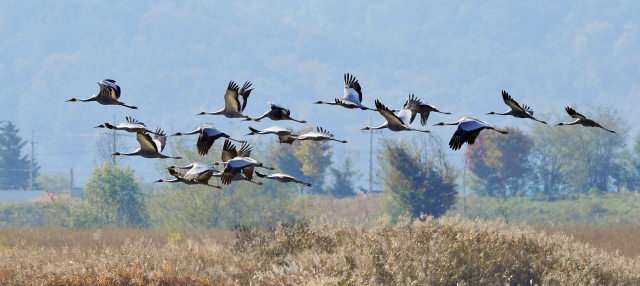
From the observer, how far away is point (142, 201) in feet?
132

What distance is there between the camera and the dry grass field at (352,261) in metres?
12.8

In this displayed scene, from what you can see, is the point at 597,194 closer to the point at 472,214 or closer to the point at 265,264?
the point at 472,214

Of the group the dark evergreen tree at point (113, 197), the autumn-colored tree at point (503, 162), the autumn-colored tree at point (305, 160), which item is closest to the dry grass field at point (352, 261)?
the dark evergreen tree at point (113, 197)

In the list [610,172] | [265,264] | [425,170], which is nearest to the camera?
[265,264]

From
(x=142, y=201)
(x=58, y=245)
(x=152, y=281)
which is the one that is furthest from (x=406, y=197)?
(x=152, y=281)

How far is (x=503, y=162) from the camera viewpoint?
67812mm

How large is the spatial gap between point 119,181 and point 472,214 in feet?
105

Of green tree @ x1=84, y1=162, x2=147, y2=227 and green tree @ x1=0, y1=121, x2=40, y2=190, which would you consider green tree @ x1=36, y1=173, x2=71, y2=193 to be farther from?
green tree @ x1=84, y1=162, x2=147, y2=227

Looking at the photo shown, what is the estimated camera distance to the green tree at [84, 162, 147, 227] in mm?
38688

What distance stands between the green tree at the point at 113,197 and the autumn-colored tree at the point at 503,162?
4186cm

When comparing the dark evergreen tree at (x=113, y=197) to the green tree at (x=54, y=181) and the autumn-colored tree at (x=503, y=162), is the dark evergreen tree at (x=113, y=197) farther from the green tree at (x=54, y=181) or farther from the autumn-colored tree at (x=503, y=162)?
the green tree at (x=54, y=181)

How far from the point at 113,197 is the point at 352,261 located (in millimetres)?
29242

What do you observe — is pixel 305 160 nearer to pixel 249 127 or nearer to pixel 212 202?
pixel 212 202

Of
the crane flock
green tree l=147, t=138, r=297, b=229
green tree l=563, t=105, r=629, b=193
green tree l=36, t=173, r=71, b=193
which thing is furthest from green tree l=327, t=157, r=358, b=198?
green tree l=36, t=173, r=71, b=193
